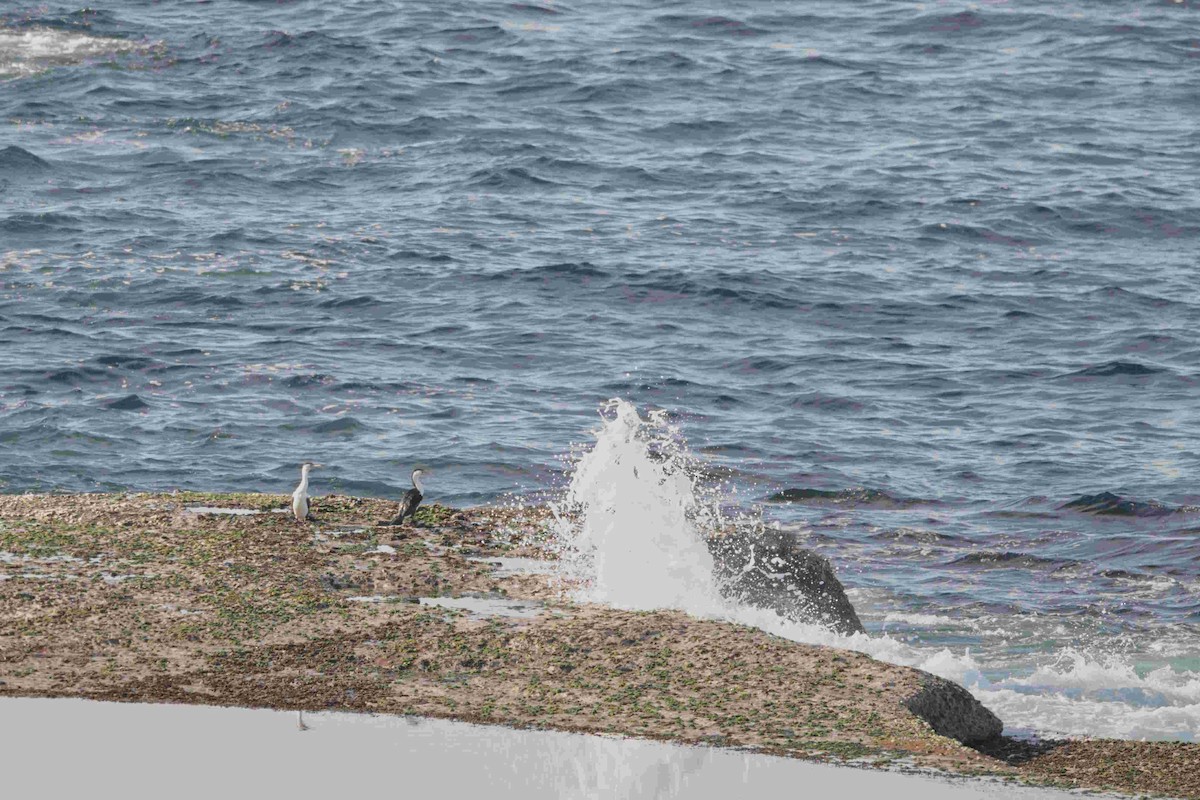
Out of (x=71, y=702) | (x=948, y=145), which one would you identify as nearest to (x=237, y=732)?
(x=71, y=702)

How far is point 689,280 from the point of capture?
1303 inches

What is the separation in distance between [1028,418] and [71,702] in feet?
58.0

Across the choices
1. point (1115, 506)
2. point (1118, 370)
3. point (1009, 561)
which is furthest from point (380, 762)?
point (1118, 370)

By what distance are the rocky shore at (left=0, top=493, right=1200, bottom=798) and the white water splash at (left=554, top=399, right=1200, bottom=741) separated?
59 cm

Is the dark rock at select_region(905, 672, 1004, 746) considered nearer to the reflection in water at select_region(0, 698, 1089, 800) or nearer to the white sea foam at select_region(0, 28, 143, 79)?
the reflection in water at select_region(0, 698, 1089, 800)

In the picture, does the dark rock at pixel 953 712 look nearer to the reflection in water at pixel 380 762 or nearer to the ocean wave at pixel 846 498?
the reflection in water at pixel 380 762

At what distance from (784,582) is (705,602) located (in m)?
0.94

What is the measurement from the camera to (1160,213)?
1474 inches

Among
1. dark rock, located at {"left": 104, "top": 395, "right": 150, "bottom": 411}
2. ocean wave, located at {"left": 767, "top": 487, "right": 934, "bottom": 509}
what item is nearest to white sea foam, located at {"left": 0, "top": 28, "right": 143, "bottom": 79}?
dark rock, located at {"left": 104, "top": 395, "right": 150, "bottom": 411}

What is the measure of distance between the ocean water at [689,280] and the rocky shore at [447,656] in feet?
8.09

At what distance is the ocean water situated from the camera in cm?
2356

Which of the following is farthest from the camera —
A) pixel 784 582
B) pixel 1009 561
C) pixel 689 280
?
pixel 689 280

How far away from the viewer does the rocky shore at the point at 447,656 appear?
13836mm

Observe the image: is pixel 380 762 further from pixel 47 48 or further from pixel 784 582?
pixel 47 48
